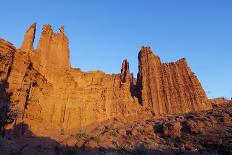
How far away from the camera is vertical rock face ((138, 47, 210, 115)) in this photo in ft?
169

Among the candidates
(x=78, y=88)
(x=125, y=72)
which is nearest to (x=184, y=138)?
(x=78, y=88)

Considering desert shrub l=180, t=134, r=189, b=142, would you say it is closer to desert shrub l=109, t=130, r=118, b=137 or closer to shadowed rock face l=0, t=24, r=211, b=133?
desert shrub l=109, t=130, r=118, b=137

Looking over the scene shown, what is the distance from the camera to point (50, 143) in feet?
88.5

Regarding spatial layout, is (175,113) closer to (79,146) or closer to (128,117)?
(128,117)

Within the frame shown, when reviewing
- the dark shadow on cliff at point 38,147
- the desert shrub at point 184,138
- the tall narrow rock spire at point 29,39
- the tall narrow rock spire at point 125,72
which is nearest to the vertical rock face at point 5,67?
the dark shadow on cliff at point 38,147

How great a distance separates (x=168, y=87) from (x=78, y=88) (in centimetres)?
1948

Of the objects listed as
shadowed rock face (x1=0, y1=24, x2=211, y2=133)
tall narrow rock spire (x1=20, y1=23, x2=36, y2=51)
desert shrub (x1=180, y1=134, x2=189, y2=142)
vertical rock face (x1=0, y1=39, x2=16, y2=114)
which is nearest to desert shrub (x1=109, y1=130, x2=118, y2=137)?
desert shrub (x1=180, y1=134, x2=189, y2=142)

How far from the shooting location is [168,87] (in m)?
54.3

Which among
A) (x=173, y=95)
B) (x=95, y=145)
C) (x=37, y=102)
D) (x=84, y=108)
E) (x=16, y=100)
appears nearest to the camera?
(x=95, y=145)

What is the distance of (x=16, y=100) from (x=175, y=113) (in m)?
31.5

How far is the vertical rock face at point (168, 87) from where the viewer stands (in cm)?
5147

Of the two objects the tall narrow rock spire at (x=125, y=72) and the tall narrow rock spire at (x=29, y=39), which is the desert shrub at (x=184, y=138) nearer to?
the tall narrow rock spire at (x=125, y=72)

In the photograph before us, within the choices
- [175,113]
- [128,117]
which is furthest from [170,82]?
[128,117]

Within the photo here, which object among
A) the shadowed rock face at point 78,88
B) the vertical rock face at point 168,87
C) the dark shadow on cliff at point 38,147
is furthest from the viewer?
the vertical rock face at point 168,87
